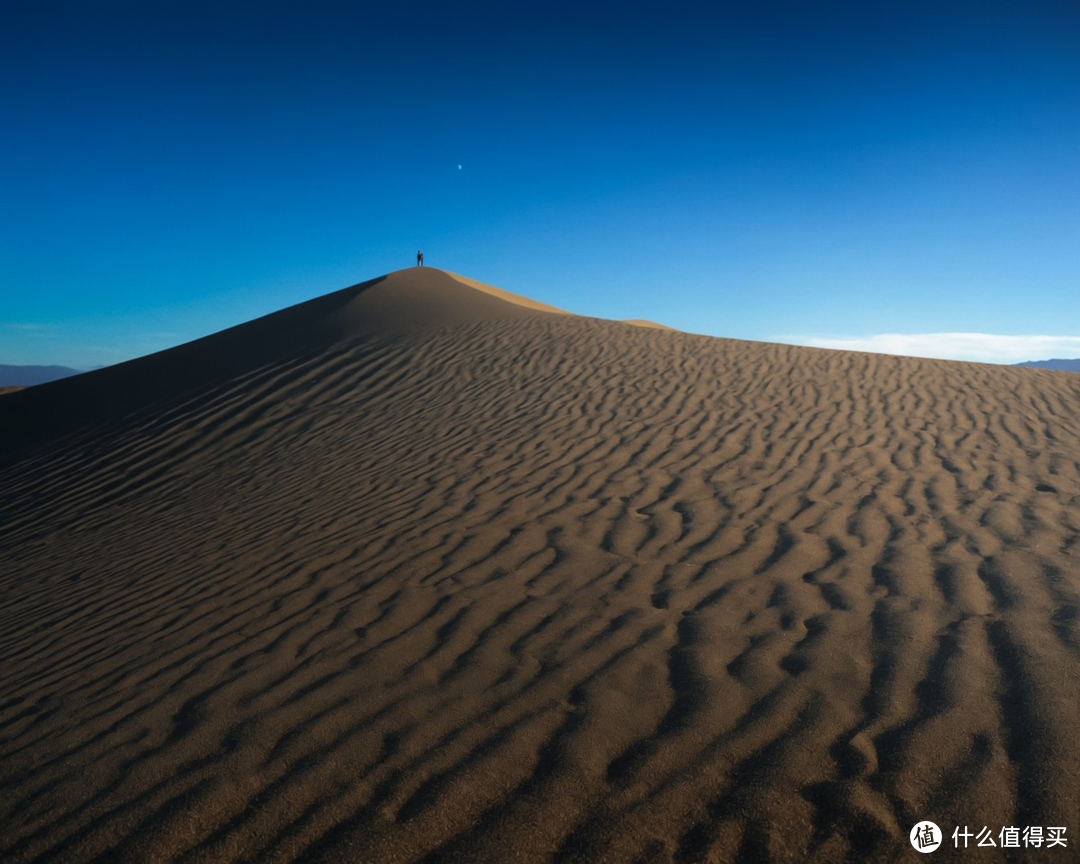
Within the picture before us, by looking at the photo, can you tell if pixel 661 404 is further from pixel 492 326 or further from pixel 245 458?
pixel 492 326

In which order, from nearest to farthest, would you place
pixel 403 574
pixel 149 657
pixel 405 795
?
1. pixel 405 795
2. pixel 149 657
3. pixel 403 574

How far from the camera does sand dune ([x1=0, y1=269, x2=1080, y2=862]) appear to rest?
2.60 metres

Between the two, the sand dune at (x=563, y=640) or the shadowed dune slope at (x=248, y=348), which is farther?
the shadowed dune slope at (x=248, y=348)

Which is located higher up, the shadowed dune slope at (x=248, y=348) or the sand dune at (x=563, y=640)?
the shadowed dune slope at (x=248, y=348)

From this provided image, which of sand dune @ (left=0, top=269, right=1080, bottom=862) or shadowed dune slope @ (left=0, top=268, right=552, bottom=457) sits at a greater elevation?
shadowed dune slope @ (left=0, top=268, right=552, bottom=457)

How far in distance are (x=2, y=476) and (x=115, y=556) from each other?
601cm

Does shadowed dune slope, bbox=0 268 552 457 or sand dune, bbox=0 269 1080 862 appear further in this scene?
shadowed dune slope, bbox=0 268 552 457

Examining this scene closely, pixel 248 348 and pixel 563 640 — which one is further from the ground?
pixel 248 348

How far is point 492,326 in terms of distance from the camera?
615 inches

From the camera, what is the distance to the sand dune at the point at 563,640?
2.60 metres

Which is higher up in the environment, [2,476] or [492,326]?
[492,326]

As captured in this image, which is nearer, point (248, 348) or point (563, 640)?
point (563, 640)

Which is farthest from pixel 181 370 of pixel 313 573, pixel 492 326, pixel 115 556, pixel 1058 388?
pixel 1058 388

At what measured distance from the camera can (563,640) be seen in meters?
3.84
